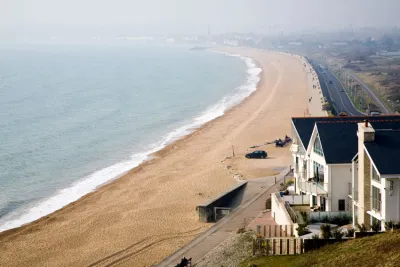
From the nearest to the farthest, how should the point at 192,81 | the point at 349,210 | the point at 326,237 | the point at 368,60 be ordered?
the point at 326,237
the point at 349,210
the point at 192,81
the point at 368,60

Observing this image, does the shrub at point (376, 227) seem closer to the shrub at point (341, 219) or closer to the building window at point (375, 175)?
the building window at point (375, 175)

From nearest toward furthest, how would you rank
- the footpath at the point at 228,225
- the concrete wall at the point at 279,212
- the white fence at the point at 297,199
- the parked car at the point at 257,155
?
the footpath at the point at 228,225 < the concrete wall at the point at 279,212 < the white fence at the point at 297,199 < the parked car at the point at 257,155

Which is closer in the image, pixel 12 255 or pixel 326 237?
pixel 326 237

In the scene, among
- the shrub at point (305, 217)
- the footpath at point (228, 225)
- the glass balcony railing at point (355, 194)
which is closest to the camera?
the glass balcony railing at point (355, 194)

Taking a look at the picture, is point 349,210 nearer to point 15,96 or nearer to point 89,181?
point 89,181

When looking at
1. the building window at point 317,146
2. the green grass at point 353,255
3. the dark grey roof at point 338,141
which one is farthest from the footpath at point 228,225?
the dark grey roof at point 338,141

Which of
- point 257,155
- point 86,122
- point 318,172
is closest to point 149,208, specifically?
point 318,172

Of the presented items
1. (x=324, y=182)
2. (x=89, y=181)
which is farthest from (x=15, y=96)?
(x=324, y=182)
